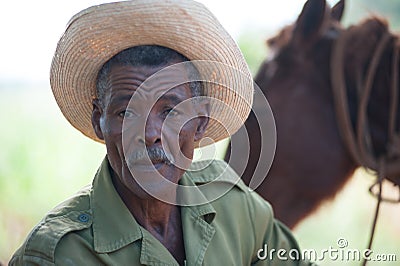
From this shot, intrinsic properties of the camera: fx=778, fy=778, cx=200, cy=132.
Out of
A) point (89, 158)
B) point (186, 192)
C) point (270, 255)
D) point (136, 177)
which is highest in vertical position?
point (136, 177)

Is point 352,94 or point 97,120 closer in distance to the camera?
point 97,120

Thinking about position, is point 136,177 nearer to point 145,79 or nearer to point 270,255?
point 145,79

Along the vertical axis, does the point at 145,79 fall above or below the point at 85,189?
above

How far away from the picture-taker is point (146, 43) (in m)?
2.10

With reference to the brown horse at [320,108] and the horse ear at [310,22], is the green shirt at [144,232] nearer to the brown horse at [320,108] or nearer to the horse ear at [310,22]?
the brown horse at [320,108]

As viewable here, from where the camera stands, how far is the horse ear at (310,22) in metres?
3.49

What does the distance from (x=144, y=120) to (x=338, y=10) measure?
5.97ft

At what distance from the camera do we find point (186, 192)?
7.76 feet

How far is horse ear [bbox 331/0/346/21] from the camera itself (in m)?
3.53


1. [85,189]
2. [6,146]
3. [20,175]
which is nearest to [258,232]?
[85,189]

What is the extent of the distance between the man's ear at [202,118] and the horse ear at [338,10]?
4.79 feet

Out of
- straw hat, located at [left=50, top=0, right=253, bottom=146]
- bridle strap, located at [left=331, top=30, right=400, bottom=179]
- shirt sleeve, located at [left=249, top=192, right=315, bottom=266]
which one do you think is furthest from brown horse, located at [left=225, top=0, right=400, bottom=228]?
straw hat, located at [left=50, top=0, right=253, bottom=146]

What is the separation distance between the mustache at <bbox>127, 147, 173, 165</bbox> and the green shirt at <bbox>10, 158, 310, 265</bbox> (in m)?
0.20

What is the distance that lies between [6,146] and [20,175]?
1.73 ft
